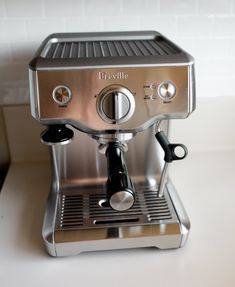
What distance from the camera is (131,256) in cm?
61

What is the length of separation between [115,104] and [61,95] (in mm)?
79

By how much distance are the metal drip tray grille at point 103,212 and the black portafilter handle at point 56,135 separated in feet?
0.47

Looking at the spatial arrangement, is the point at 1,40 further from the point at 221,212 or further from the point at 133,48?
the point at 221,212

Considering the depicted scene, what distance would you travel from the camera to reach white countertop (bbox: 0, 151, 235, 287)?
560mm

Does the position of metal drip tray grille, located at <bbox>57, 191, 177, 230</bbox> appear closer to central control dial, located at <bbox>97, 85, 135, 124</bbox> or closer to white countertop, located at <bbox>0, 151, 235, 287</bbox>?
white countertop, located at <bbox>0, 151, 235, 287</bbox>

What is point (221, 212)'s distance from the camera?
710 millimetres

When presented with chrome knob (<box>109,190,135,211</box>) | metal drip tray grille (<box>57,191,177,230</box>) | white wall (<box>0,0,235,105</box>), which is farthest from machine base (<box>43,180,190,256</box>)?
white wall (<box>0,0,235,105</box>)

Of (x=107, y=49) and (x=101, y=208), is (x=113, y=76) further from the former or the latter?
(x=101, y=208)
